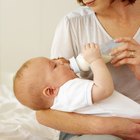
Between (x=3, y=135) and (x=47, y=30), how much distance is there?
35.9 inches

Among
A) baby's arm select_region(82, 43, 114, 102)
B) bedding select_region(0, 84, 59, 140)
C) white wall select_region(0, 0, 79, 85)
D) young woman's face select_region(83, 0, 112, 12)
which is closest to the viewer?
baby's arm select_region(82, 43, 114, 102)


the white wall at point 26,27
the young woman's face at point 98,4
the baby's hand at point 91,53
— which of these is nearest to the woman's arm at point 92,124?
the baby's hand at point 91,53

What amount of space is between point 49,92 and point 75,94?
0.10 m

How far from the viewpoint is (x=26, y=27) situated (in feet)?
7.11

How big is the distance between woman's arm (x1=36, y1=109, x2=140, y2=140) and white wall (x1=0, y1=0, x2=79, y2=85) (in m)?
0.93

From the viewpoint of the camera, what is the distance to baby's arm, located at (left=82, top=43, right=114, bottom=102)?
116cm

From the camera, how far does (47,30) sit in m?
2.16

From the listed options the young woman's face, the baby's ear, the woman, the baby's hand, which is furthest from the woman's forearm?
the young woman's face

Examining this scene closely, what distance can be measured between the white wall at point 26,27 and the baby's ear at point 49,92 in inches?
38.5

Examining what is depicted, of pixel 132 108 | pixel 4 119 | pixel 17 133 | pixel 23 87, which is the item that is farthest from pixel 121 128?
pixel 4 119

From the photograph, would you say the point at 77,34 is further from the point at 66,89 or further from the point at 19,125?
the point at 19,125

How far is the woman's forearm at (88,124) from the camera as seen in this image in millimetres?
1207

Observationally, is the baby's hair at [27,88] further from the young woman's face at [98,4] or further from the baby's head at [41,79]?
the young woman's face at [98,4]

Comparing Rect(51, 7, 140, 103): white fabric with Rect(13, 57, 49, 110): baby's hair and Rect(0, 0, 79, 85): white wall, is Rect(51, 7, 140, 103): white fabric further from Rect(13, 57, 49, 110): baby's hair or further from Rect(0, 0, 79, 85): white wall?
Rect(0, 0, 79, 85): white wall
